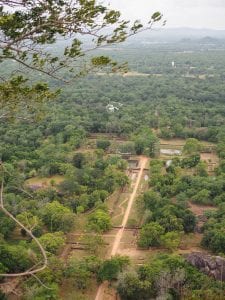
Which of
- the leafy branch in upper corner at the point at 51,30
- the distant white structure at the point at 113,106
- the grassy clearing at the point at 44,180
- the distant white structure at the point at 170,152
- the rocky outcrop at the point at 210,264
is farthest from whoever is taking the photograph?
the distant white structure at the point at 113,106

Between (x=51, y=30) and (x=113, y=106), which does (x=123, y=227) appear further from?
(x=113, y=106)

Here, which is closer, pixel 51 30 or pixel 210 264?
pixel 51 30

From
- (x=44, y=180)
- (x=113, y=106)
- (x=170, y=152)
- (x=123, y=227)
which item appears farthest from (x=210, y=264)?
(x=113, y=106)

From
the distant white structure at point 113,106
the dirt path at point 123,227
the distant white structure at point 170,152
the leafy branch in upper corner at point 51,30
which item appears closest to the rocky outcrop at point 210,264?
the dirt path at point 123,227

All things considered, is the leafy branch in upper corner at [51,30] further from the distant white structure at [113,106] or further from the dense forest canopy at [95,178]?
the distant white structure at [113,106]

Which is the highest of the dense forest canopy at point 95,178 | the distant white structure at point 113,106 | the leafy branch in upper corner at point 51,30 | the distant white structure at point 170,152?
the leafy branch in upper corner at point 51,30

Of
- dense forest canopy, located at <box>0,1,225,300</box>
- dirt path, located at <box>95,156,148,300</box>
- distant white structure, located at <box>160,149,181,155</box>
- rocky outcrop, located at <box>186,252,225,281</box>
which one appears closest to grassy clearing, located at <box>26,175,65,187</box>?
dense forest canopy, located at <box>0,1,225,300</box>

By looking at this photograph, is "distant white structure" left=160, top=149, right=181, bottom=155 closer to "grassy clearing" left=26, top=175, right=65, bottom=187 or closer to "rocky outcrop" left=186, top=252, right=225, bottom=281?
"grassy clearing" left=26, top=175, right=65, bottom=187

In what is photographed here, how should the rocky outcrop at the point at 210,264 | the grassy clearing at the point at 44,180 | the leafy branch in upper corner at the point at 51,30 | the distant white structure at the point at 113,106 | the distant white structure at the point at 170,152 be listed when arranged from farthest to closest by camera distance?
the distant white structure at the point at 113,106
the distant white structure at the point at 170,152
the grassy clearing at the point at 44,180
the rocky outcrop at the point at 210,264
the leafy branch in upper corner at the point at 51,30
